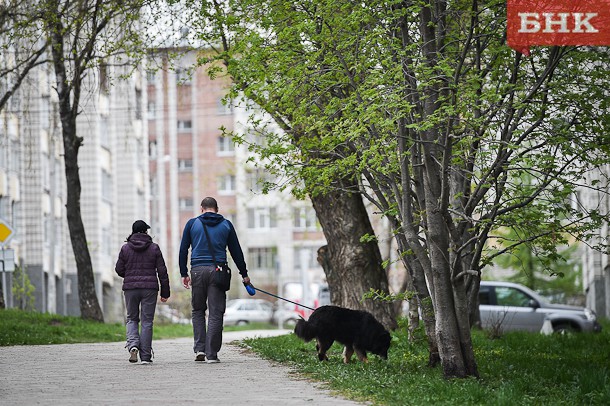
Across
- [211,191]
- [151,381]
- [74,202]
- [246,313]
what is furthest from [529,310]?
[211,191]

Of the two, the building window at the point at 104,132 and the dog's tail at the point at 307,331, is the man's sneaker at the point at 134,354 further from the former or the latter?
the building window at the point at 104,132

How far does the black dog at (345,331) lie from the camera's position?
15.9m

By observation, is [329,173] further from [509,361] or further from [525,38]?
[509,361]

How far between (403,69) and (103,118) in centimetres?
4701

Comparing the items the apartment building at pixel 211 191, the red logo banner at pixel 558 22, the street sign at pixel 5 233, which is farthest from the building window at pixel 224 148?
the red logo banner at pixel 558 22

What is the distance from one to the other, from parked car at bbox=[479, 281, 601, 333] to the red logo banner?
19131mm

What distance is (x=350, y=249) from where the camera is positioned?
70.6 feet

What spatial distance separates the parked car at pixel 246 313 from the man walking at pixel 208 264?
2148 inches

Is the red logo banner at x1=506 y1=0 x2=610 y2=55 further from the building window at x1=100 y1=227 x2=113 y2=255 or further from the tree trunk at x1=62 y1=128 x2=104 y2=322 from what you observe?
the building window at x1=100 y1=227 x2=113 y2=255

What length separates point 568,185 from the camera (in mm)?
14125

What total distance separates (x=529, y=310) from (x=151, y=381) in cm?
2157

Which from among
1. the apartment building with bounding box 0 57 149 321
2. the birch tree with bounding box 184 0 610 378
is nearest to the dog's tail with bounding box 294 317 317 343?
the birch tree with bounding box 184 0 610 378

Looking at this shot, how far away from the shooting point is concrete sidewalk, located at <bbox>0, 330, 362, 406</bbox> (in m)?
11.4

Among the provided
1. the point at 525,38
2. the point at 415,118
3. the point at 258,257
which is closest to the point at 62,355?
the point at 415,118
